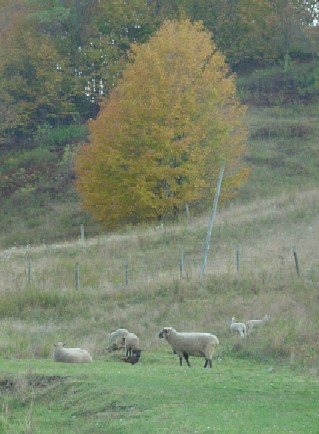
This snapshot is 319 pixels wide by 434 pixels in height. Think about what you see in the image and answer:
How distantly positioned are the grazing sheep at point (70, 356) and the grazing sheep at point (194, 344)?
2131mm

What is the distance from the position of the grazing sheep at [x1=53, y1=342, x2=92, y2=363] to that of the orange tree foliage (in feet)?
81.1

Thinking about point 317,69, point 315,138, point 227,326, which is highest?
point 317,69

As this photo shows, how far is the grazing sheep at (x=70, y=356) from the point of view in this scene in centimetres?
2277

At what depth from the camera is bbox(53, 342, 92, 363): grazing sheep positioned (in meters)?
22.8

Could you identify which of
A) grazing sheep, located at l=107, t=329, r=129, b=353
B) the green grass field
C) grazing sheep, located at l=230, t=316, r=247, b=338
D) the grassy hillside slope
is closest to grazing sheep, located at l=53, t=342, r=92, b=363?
the grassy hillside slope

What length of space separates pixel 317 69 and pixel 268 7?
662 centimetres

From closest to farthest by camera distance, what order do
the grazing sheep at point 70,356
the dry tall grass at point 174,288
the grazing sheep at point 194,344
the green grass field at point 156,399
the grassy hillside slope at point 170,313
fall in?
1. the green grass field at point 156,399
2. the grassy hillside slope at point 170,313
3. the grazing sheep at point 194,344
4. the grazing sheep at point 70,356
5. the dry tall grass at point 174,288

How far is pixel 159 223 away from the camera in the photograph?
157 feet

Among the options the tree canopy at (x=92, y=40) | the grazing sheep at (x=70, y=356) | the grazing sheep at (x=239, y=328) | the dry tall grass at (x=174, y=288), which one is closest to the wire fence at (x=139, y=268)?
the dry tall grass at (x=174, y=288)

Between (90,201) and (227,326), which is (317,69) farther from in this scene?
(227,326)

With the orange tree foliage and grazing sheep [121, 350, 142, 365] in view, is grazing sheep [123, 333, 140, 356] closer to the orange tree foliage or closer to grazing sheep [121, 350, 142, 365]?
grazing sheep [121, 350, 142, 365]

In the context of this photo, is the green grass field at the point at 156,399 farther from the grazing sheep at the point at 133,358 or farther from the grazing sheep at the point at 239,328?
the grazing sheep at the point at 239,328

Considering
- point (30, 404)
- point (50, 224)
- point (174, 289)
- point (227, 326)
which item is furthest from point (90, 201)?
point (30, 404)

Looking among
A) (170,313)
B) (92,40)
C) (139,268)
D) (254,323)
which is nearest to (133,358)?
(254,323)
